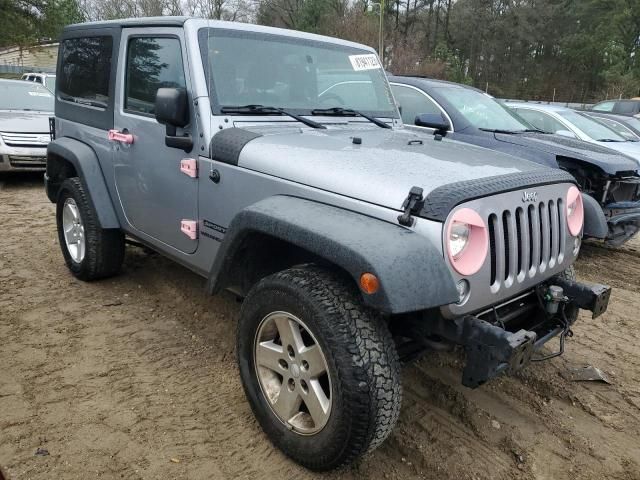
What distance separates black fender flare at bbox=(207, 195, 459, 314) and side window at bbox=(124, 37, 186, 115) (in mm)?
1322

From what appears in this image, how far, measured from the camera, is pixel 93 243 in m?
4.16

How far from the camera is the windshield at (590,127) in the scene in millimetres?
8374

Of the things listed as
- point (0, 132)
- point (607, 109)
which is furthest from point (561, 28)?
point (0, 132)

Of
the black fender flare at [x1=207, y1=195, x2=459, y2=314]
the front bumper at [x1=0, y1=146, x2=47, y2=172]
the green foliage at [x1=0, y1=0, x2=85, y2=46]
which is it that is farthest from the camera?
the green foliage at [x1=0, y1=0, x2=85, y2=46]

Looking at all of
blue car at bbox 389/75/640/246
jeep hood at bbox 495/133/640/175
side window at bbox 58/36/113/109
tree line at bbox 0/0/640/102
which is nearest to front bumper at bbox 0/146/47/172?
side window at bbox 58/36/113/109

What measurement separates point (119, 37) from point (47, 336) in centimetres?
212

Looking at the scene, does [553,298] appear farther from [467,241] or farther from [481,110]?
[481,110]

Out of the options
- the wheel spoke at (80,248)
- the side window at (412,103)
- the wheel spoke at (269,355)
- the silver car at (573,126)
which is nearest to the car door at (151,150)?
the wheel spoke at (80,248)

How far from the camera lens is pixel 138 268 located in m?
4.89

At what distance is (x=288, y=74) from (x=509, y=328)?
6.59 ft

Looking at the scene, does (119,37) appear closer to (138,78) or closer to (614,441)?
(138,78)

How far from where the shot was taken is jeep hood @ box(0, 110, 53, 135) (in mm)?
8266

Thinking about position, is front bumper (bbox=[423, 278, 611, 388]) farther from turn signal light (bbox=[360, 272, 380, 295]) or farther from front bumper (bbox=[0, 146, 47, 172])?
front bumper (bbox=[0, 146, 47, 172])

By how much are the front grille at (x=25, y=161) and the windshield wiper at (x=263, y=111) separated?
6316mm
